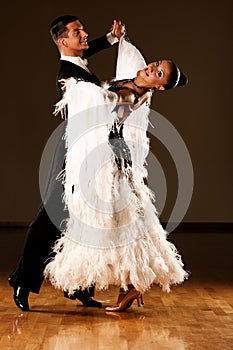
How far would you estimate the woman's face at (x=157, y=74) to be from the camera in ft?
12.0

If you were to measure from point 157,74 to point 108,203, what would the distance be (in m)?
0.57

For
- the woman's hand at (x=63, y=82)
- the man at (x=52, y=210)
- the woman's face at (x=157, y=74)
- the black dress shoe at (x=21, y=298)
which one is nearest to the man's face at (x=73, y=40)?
the man at (x=52, y=210)

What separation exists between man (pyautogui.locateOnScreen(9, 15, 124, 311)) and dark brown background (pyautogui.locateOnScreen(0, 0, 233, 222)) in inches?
206

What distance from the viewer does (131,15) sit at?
9.12 m

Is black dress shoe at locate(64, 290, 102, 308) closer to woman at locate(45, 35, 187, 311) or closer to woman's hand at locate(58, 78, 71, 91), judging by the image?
woman at locate(45, 35, 187, 311)

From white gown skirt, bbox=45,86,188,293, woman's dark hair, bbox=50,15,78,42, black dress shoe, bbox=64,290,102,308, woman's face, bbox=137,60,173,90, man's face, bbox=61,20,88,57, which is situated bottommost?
black dress shoe, bbox=64,290,102,308

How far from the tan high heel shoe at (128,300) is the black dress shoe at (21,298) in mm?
352

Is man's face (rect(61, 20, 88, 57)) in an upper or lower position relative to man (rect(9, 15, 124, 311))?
upper

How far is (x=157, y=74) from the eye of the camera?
3656 mm

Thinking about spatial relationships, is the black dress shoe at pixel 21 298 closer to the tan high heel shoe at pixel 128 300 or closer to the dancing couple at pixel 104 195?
the dancing couple at pixel 104 195

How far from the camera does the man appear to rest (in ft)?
12.5

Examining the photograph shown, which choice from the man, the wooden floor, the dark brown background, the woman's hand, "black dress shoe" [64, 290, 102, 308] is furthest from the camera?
the dark brown background

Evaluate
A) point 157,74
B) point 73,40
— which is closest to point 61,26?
point 73,40

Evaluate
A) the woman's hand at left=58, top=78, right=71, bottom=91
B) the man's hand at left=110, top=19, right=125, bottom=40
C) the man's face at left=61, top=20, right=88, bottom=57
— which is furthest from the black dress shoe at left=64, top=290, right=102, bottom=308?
the man's hand at left=110, top=19, right=125, bottom=40
